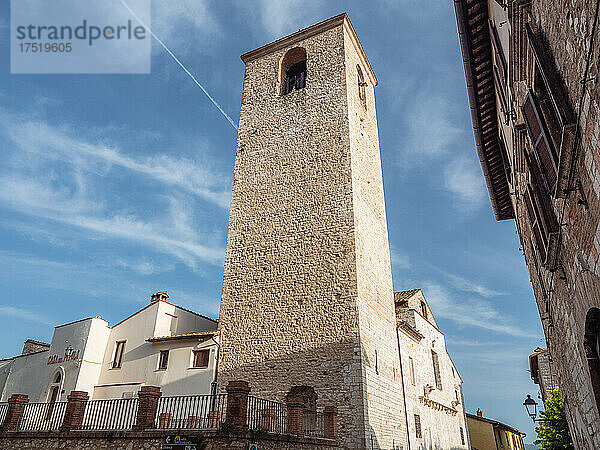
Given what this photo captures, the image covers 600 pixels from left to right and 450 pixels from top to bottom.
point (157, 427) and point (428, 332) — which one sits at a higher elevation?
point (428, 332)

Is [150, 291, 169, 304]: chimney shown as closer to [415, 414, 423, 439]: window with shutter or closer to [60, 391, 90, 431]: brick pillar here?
[60, 391, 90, 431]: brick pillar

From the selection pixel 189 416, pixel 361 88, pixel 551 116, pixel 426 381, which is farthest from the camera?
pixel 361 88

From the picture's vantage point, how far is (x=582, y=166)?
4.65m

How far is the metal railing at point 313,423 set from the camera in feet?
39.9

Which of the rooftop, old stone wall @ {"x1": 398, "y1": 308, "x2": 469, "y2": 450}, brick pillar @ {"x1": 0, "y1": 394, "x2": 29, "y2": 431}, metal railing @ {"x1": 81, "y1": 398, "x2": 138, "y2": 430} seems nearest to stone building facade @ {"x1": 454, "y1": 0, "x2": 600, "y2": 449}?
old stone wall @ {"x1": 398, "y1": 308, "x2": 469, "y2": 450}

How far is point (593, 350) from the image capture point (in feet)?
19.2

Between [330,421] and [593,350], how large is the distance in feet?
27.0

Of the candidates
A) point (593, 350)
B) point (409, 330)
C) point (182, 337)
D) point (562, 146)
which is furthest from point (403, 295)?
point (562, 146)

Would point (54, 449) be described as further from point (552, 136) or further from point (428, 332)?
point (428, 332)

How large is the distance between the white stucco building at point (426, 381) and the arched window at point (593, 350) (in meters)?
11.5

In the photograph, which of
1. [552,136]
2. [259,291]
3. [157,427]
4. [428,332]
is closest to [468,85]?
[552,136]

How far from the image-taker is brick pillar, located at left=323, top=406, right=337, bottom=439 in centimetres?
1232

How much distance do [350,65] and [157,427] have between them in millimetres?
16126

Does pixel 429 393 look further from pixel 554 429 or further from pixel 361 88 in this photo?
pixel 361 88
